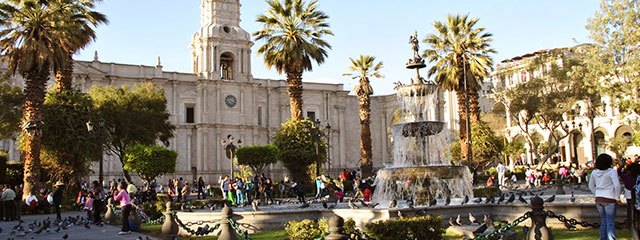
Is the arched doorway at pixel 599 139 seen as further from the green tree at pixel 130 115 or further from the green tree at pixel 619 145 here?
the green tree at pixel 130 115

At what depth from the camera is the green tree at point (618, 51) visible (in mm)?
17742

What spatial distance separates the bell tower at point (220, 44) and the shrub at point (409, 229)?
39729 millimetres

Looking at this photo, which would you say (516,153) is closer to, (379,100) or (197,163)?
(379,100)

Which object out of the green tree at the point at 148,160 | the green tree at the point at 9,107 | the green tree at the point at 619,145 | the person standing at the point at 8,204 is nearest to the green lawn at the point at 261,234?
the person standing at the point at 8,204

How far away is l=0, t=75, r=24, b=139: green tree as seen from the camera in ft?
98.7

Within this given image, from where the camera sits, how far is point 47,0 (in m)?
22.9

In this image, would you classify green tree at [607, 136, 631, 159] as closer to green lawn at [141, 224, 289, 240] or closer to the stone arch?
the stone arch

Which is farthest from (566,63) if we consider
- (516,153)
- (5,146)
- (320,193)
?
(5,146)

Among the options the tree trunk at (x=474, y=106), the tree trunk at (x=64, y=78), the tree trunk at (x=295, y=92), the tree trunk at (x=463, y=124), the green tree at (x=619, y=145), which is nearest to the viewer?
the tree trunk at (x=64, y=78)

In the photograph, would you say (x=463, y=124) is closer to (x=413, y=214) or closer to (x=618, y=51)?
(x=618, y=51)

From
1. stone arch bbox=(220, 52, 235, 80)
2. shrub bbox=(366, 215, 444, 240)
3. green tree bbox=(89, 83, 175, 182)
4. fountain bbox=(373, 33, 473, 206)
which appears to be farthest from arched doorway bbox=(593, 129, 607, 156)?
shrub bbox=(366, 215, 444, 240)

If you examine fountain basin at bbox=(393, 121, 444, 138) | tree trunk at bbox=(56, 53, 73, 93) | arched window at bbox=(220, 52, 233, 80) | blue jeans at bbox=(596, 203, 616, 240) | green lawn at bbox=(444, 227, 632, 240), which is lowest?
green lawn at bbox=(444, 227, 632, 240)

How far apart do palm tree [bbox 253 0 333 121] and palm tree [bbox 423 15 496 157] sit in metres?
6.34

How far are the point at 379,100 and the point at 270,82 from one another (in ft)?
41.2
